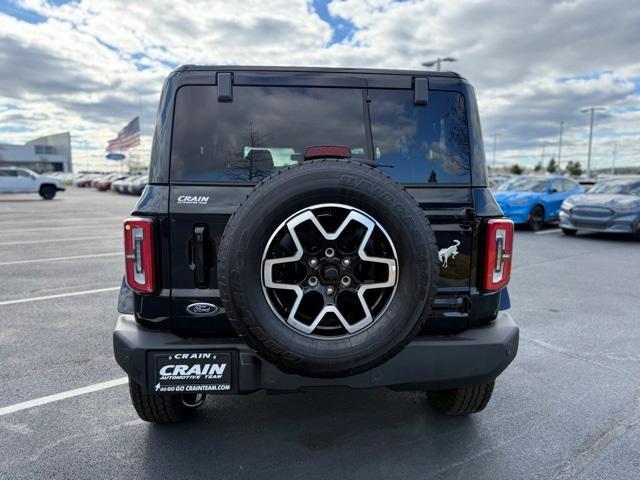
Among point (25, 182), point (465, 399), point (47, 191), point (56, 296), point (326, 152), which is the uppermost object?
point (326, 152)

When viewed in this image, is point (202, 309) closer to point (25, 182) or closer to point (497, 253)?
point (497, 253)

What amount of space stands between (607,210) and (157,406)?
11.5 m

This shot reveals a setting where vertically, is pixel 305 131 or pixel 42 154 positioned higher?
pixel 42 154

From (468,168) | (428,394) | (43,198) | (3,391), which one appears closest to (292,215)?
(468,168)

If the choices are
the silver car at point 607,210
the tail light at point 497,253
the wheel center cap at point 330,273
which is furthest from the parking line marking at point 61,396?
the silver car at point 607,210

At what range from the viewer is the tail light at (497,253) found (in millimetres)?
2574

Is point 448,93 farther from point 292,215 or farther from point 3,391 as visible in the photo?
point 3,391

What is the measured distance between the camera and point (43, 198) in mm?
26672

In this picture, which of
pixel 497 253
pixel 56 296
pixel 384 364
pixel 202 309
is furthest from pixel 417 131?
pixel 56 296

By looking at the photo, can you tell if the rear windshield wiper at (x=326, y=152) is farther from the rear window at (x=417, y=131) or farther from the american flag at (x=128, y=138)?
the american flag at (x=128, y=138)

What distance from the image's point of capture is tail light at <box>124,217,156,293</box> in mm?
2434

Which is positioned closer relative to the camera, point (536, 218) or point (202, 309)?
point (202, 309)

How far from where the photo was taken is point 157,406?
2.83 meters

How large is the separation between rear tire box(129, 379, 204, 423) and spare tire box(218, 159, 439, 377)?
3.30 ft
